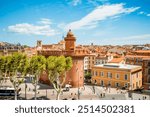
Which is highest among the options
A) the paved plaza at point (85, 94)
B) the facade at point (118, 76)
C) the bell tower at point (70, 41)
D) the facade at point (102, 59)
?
the bell tower at point (70, 41)

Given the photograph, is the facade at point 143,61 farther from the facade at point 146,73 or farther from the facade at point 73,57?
Answer: the facade at point 73,57

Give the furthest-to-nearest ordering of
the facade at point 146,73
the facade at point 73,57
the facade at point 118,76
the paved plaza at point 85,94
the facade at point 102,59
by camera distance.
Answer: the facade at point 102,59
the facade at point 118,76
the facade at point 73,57
the facade at point 146,73
the paved plaza at point 85,94

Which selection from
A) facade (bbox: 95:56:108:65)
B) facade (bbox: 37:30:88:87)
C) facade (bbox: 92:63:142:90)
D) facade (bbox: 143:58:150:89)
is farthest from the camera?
facade (bbox: 95:56:108:65)

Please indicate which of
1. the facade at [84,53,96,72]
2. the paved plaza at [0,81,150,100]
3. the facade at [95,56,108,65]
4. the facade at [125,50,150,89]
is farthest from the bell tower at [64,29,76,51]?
the facade at [84,53,96,72]

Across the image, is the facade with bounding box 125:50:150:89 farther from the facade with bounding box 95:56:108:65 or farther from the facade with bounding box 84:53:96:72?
the facade with bounding box 84:53:96:72

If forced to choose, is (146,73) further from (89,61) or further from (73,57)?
(89,61)

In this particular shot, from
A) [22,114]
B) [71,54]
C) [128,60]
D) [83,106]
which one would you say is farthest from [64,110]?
[128,60]

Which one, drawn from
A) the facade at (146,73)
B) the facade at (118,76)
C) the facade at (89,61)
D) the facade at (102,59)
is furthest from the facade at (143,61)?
the facade at (89,61)

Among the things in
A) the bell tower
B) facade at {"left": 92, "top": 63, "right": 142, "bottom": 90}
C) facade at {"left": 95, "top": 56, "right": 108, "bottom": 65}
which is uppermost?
the bell tower

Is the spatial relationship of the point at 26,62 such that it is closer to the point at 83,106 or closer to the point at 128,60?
the point at 83,106

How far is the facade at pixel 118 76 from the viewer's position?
15.6m

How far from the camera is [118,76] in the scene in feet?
52.5

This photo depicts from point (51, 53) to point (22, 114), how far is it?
11.5 meters

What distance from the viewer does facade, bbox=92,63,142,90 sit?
15.6 m
